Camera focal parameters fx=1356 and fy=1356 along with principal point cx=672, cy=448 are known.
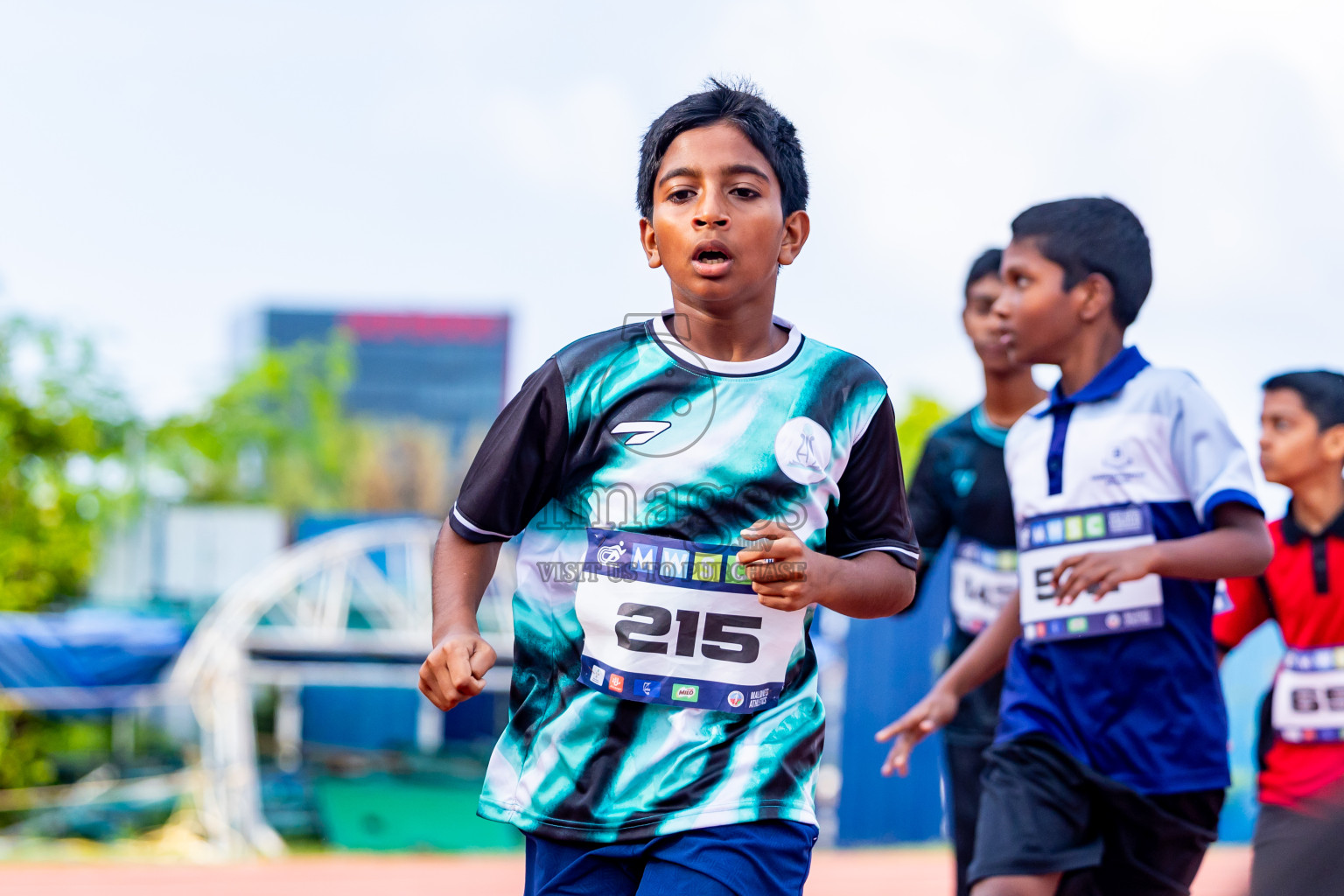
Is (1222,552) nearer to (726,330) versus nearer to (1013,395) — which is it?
(726,330)

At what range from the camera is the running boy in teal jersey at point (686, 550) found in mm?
1977

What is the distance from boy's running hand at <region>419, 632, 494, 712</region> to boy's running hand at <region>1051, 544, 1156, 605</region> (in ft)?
4.04

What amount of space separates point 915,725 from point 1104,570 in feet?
2.18

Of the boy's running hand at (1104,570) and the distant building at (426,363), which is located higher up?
the distant building at (426,363)

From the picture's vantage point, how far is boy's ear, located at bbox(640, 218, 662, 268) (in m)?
2.28

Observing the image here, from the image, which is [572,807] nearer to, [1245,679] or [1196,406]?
[1196,406]

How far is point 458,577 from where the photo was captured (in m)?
2.10

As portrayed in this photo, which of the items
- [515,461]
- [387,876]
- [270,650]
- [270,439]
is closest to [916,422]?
[270,439]

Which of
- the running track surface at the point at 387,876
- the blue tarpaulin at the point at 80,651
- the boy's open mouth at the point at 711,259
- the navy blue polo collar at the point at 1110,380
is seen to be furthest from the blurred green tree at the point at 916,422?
the boy's open mouth at the point at 711,259

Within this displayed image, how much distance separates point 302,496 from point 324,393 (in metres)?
4.00

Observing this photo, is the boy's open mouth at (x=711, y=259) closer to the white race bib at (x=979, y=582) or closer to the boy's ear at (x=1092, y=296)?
the boy's ear at (x=1092, y=296)

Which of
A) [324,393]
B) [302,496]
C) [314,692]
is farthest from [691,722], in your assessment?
[302,496]

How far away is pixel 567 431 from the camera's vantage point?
2.12 metres

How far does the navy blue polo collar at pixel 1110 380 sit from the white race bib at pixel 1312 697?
1.04m
